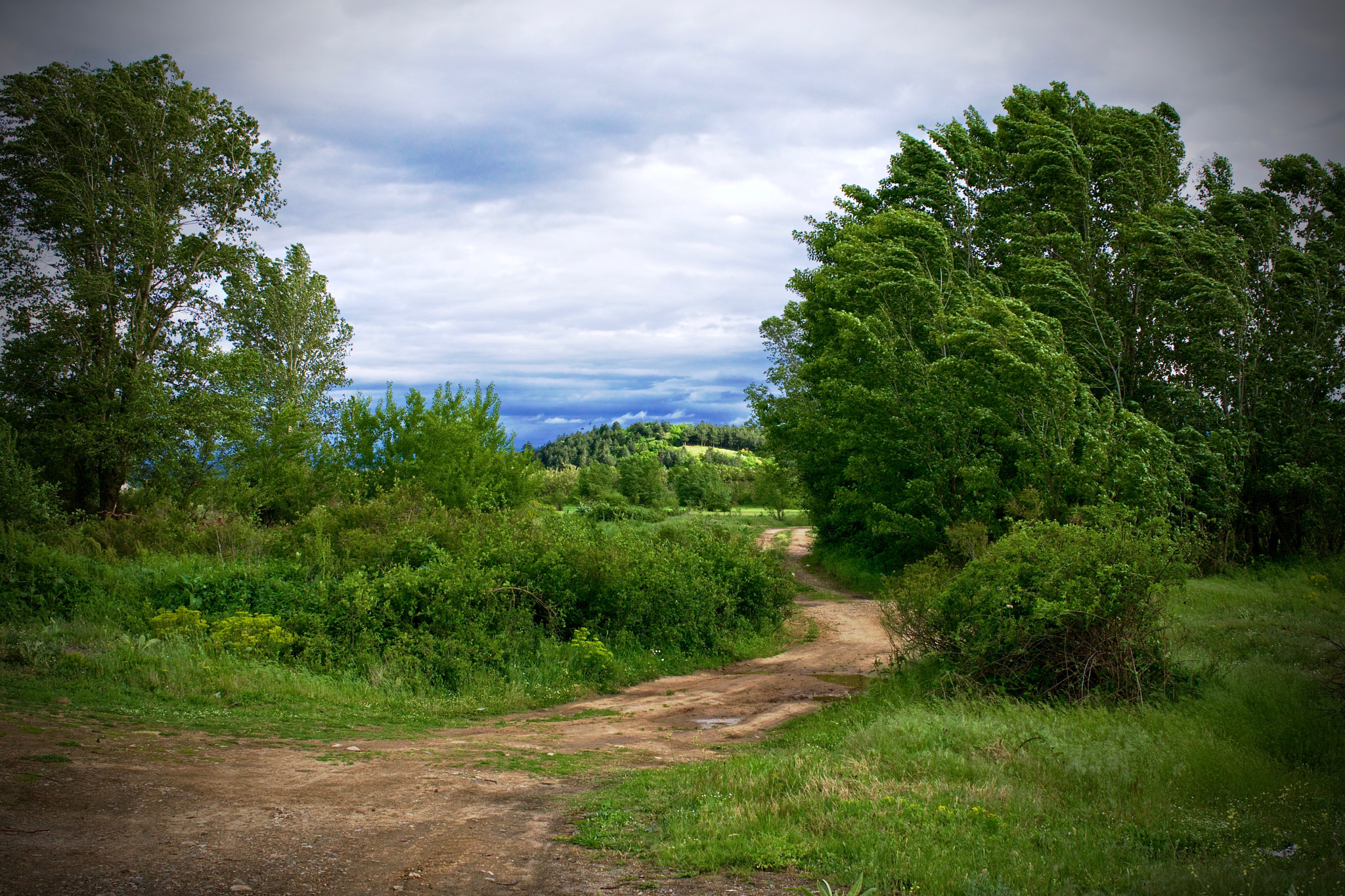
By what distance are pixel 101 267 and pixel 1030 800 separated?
30144 millimetres

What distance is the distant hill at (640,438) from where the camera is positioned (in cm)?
12275

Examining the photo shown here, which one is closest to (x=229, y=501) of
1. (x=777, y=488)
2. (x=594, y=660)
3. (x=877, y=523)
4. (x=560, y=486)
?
(x=594, y=660)

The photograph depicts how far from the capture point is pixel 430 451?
30.7 m

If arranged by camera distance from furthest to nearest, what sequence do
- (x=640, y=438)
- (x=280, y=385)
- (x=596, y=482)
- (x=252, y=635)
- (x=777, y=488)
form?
1. (x=640, y=438)
2. (x=596, y=482)
3. (x=777, y=488)
4. (x=280, y=385)
5. (x=252, y=635)

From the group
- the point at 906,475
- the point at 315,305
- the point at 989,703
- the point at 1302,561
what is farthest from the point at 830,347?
the point at 315,305

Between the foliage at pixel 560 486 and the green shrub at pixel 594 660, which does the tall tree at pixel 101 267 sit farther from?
the foliage at pixel 560 486

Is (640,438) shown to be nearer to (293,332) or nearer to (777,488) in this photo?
(777,488)

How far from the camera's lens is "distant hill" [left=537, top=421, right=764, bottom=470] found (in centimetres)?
12275

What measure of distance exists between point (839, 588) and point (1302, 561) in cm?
1346

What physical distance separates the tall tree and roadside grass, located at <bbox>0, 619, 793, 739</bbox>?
15498 mm

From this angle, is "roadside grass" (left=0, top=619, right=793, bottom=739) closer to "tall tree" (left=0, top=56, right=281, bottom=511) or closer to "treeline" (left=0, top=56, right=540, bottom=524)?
"treeline" (left=0, top=56, right=540, bottom=524)

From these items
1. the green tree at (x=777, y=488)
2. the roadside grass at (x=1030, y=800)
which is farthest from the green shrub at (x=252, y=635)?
the green tree at (x=777, y=488)

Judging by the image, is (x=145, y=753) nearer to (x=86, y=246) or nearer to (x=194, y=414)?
(x=194, y=414)

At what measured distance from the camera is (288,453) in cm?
2892
